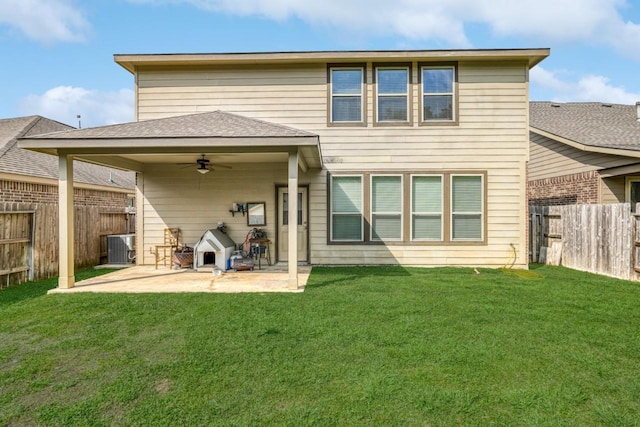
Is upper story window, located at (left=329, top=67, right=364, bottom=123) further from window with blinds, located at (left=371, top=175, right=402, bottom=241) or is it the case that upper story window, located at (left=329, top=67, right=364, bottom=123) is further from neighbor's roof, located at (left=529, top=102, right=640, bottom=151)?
neighbor's roof, located at (left=529, top=102, right=640, bottom=151)

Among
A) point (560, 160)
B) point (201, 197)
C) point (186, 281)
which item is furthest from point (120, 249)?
point (560, 160)

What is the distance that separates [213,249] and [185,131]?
2.79m

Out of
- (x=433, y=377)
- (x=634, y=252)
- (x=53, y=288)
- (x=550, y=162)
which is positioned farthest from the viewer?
(x=550, y=162)

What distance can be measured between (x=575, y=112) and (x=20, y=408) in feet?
52.3

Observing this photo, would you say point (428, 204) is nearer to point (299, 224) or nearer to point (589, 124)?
point (299, 224)

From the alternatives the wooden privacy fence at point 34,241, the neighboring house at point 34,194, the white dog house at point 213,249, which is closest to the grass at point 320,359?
the wooden privacy fence at point 34,241

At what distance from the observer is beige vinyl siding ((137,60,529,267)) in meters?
8.64

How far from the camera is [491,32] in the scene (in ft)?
50.4

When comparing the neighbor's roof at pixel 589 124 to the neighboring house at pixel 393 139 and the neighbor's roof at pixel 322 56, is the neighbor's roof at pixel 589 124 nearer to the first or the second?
the neighboring house at pixel 393 139

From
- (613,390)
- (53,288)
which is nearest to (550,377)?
(613,390)

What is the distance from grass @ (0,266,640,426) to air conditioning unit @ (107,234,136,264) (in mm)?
3528

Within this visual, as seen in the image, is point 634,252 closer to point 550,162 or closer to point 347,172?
point 550,162

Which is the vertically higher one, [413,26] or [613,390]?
[413,26]

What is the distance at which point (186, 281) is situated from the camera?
7102 mm
